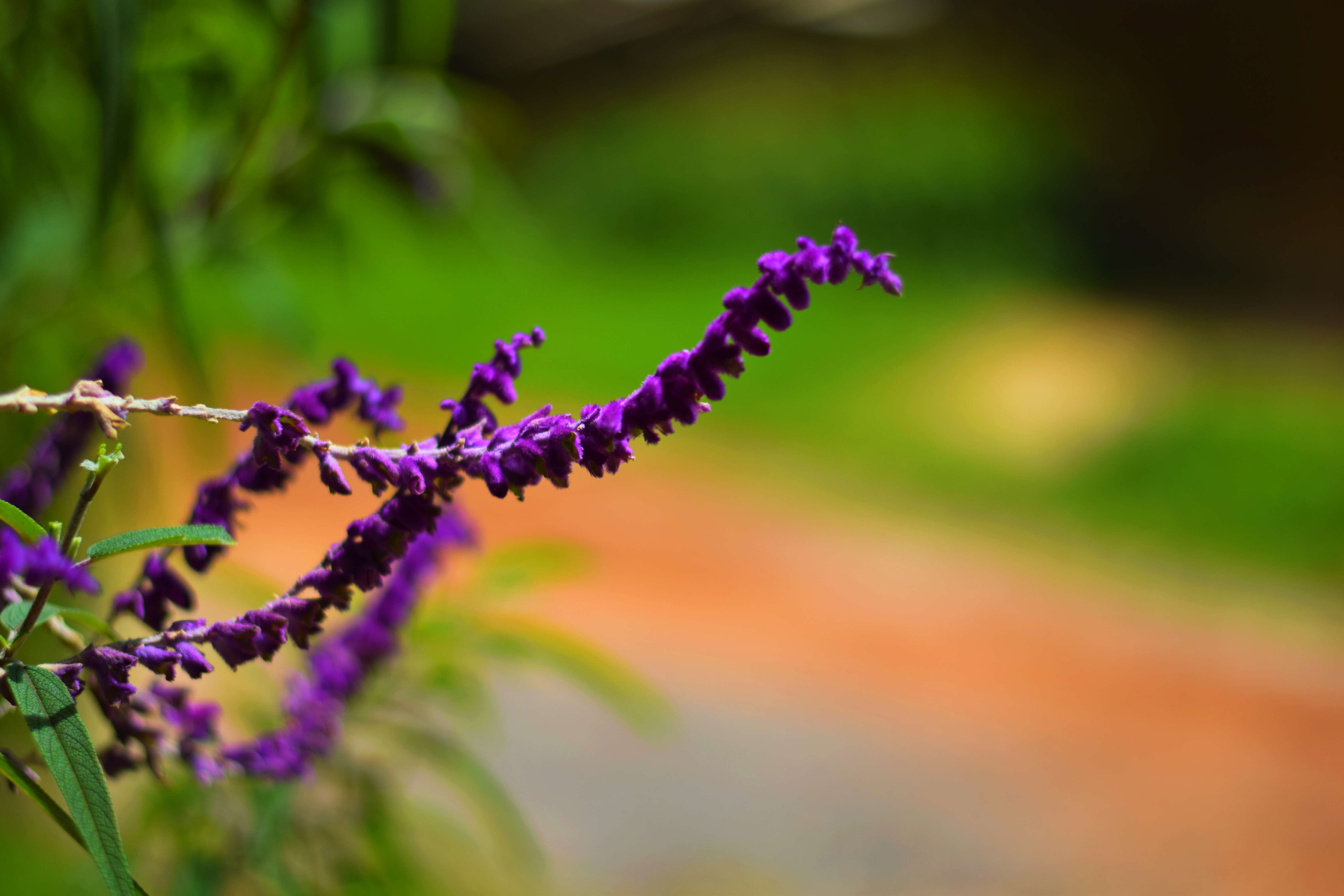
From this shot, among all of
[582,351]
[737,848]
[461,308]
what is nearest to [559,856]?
[737,848]

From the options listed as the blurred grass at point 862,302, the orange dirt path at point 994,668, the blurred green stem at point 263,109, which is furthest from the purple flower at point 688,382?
the orange dirt path at point 994,668

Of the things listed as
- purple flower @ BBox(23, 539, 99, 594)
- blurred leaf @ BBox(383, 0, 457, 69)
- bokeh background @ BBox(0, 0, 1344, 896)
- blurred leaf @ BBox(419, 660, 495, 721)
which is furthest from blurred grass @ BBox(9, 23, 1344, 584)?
purple flower @ BBox(23, 539, 99, 594)

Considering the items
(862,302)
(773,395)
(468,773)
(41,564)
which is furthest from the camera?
(862,302)

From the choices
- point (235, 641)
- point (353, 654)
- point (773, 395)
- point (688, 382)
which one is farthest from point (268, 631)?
point (773, 395)

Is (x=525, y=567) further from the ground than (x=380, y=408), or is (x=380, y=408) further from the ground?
(x=525, y=567)

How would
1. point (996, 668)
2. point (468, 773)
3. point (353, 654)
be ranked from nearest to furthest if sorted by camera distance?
point (353, 654)
point (468, 773)
point (996, 668)

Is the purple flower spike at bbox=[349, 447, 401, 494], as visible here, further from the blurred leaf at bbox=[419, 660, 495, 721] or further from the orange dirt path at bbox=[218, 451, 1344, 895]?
the orange dirt path at bbox=[218, 451, 1344, 895]

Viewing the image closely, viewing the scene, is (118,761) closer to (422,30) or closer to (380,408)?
(380,408)
